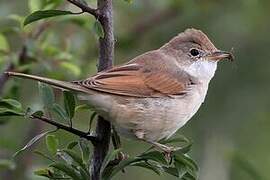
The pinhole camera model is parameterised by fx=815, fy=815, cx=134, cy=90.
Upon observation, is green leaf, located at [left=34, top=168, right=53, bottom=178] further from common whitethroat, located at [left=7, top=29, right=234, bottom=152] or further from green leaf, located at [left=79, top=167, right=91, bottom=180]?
common whitethroat, located at [left=7, top=29, right=234, bottom=152]

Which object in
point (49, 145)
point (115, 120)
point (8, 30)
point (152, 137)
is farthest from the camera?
point (8, 30)

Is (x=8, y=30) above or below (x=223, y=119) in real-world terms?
below

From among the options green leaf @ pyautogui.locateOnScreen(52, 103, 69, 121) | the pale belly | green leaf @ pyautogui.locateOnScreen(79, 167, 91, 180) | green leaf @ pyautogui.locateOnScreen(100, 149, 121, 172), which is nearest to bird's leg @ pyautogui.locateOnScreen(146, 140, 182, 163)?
the pale belly

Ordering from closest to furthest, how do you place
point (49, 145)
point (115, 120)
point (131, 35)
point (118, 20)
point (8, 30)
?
point (49, 145), point (115, 120), point (8, 30), point (131, 35), point (118, 20)

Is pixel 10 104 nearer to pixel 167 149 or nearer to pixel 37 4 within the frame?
pixel 167 149

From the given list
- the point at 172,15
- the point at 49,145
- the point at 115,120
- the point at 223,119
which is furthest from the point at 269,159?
the point at 49,145

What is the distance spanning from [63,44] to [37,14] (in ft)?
6.60

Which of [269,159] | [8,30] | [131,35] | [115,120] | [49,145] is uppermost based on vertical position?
[131,35]

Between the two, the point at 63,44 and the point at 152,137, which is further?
the point at 63,44

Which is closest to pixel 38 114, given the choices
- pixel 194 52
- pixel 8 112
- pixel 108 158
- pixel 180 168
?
pixel 8 112

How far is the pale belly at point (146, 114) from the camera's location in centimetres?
410

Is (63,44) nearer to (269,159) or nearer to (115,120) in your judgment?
(115,120)

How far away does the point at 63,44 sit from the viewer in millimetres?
5641

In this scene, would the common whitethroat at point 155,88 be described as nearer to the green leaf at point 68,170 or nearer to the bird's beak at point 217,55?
the bird's beak at point 217,55
